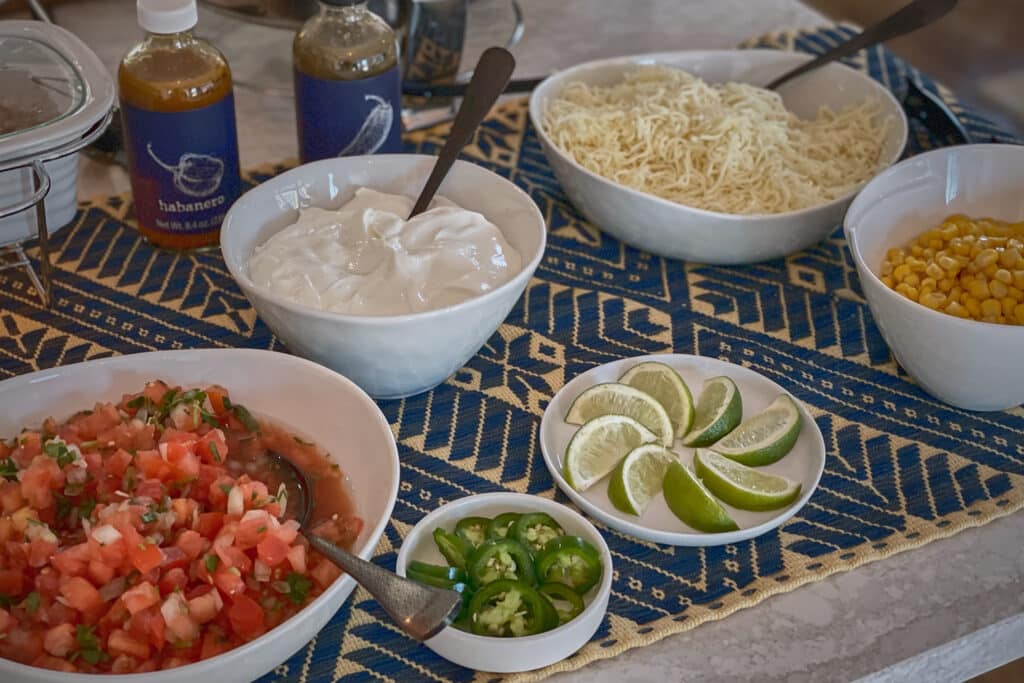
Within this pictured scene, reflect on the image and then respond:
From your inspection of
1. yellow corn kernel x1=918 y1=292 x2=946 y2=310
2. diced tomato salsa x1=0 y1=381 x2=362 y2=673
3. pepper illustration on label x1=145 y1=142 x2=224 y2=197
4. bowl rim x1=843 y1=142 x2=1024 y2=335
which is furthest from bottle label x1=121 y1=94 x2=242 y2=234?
yellow corn kernel x1=918 y1=292 x2=946 y2=310

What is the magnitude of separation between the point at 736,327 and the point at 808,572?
54cm

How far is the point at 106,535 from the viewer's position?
1.14 meters

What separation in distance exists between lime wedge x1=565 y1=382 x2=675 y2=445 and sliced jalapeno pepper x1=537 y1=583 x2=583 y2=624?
0.33 metres

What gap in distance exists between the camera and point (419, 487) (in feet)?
4.83

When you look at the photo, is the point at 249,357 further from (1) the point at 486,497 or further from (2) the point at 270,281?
(1) the point at 486,497

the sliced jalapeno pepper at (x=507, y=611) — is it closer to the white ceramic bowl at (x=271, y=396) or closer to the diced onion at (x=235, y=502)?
the white ceramic bowl at (x=271, y=396)

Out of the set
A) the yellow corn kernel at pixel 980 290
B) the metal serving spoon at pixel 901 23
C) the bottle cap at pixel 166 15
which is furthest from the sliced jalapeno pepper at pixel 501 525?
the metal serving spoon at pixel 901 23

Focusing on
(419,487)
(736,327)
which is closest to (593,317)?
(736,327)

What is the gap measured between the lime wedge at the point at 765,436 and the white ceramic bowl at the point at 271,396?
49 centimetres

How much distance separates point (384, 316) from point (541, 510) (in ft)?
1.10

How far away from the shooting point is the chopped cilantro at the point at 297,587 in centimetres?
119

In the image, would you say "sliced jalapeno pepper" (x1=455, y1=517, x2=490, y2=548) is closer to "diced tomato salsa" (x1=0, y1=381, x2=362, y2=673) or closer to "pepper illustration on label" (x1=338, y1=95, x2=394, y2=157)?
"diced tomato salsa" (x1=0, y1=381, x2=362, y2=673)

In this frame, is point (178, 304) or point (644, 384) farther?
point (178, 304)

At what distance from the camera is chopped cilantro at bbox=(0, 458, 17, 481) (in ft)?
4.21
